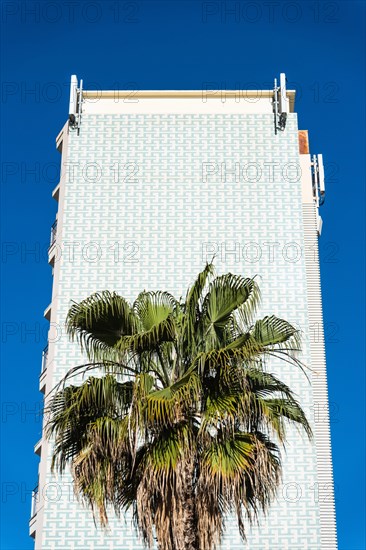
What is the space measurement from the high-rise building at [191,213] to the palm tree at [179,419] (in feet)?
47.5

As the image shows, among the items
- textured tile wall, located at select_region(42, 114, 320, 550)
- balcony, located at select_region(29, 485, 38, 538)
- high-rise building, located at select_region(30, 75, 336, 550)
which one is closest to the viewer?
balcony, located at select_region(29, 485, 38, 538)

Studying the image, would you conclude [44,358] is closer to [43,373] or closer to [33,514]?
[43,373]

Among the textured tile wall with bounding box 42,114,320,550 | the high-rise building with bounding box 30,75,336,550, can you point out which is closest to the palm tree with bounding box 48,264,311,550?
the high-rise building with bounding box 30,75,336,550

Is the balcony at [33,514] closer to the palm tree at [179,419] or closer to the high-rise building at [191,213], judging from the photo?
the high-rise building at [191,213]

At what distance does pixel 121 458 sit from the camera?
532 inches

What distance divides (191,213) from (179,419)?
19.2m

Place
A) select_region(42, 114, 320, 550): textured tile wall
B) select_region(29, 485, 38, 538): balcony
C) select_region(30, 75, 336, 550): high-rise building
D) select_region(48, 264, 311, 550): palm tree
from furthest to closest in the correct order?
select_region(42, 114, 320, 550): textured tile wall, select_region(30, 75, 336, 550): high-rise building, select_region(29, 485, 38, 538): balcony, select_region(48, 264, 311, 550): palm tree

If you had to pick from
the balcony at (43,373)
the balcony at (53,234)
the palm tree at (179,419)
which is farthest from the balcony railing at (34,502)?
the palm tree at (179,419)

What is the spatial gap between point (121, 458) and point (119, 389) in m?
1.02

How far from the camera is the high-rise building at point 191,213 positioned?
3028 centimetres

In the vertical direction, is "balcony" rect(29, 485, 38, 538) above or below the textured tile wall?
below

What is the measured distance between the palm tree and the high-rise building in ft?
47.5

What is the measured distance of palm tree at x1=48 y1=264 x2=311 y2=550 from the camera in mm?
13125

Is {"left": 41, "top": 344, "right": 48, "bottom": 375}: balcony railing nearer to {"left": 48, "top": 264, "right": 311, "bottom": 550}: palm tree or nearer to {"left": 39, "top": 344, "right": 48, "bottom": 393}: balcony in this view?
{"left": 39, "top": 344, "right": 48, "bottom": 393}: balcony
